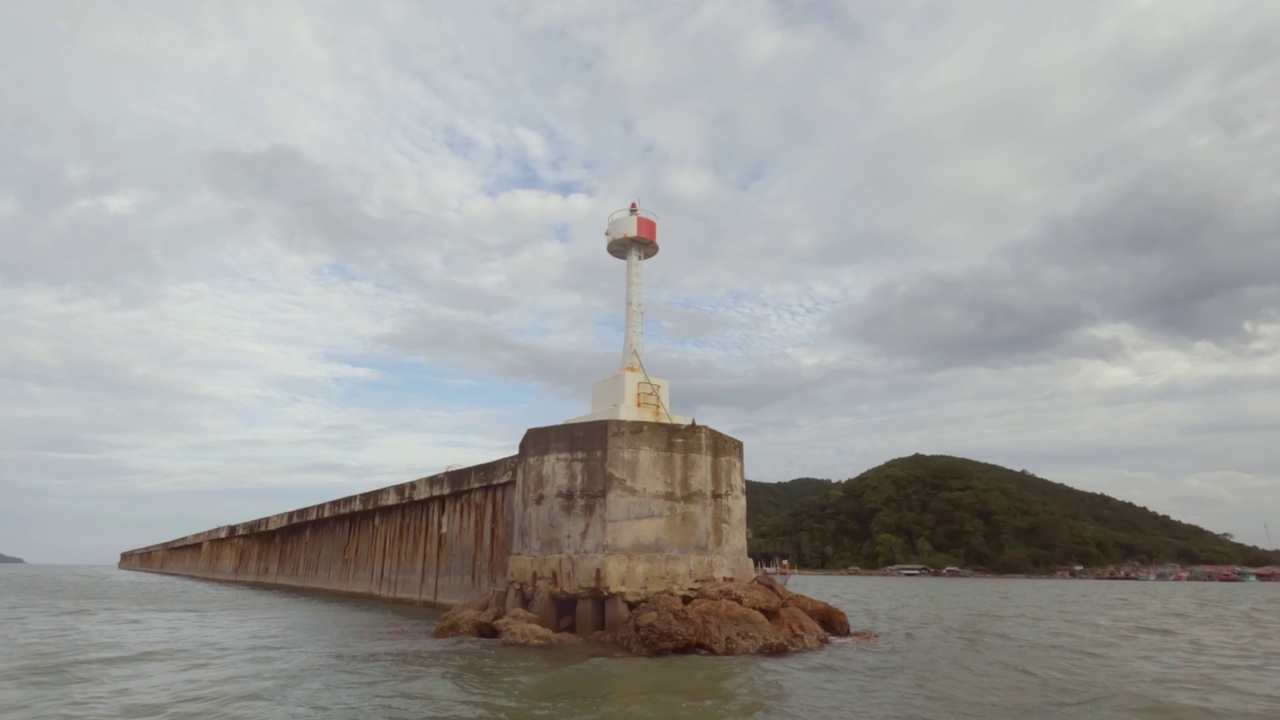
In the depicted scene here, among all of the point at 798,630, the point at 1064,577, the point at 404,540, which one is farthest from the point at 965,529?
the point at 798,630

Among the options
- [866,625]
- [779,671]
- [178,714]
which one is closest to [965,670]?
[779,671]

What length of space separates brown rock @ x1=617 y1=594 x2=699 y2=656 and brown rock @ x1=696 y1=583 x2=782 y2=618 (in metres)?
0.91

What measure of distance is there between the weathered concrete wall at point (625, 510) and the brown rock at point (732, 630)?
3.61 ft

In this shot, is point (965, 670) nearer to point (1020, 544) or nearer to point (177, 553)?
point (177, 553)

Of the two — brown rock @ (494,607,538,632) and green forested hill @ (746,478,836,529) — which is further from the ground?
green forested hill @ (746,478,836,529)

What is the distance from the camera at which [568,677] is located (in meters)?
8.64

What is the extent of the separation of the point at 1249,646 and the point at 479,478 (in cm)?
1647

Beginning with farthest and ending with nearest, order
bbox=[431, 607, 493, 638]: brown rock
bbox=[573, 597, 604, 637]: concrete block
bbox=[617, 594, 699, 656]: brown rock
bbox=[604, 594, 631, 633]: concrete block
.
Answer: bbox=[431, 607, 493, 638]: brown rock → bbox=[573, 597, 604, 637]: concrete block → bbox=[604, 594, 631, 633]: concrete block → bbox=[617, 594, 699, 656]: brown rock

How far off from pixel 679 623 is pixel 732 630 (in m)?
0.86

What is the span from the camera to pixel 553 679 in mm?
8531

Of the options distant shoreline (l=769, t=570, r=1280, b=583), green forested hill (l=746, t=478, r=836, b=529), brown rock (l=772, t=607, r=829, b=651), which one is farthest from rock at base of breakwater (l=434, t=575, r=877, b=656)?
green forested hill (l=746, t=478, r=836, b=529)

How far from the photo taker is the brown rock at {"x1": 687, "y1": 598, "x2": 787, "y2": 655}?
10.6 meters

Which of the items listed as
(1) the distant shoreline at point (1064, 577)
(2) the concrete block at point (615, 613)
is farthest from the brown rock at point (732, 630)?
(1) the distant shoreline at point (1064, 577)

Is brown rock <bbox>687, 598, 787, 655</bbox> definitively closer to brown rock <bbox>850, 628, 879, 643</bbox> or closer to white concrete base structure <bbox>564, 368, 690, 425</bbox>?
brown rock <bbox>850, 628, 879, 643</bbox>
